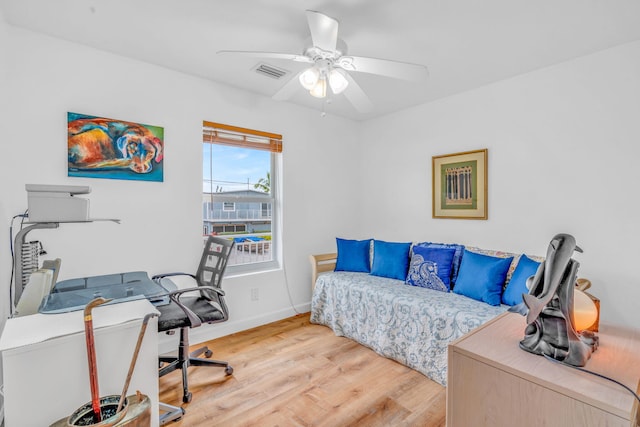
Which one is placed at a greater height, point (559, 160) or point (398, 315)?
point (559, 160)

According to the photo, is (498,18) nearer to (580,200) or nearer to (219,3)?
(580,200)

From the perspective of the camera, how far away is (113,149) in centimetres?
238

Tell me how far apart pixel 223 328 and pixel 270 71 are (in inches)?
96.4

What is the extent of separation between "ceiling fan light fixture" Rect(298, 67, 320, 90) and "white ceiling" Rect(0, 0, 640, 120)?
316 millimetres

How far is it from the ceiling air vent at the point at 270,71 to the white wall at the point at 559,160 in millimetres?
1727

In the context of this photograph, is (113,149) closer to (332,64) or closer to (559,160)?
(332,64)

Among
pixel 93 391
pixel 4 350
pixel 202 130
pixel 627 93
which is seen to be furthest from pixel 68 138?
pixel 627 93

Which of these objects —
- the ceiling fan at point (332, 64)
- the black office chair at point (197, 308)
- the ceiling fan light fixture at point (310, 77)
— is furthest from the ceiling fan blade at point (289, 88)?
the black office chair at point (197, 308)

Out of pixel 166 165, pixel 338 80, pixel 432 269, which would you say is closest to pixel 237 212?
pixel 166 165

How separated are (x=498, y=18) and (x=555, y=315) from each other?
6.04ft

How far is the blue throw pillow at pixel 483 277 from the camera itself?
2.43m

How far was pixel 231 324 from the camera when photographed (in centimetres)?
303

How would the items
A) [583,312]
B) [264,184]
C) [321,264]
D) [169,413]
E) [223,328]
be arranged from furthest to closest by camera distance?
[321,264] → [264,184] → [223,328] → [169,413] → [583,312]

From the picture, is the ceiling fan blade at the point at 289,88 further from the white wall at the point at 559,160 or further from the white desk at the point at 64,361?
the white wall at the point at 559,160
